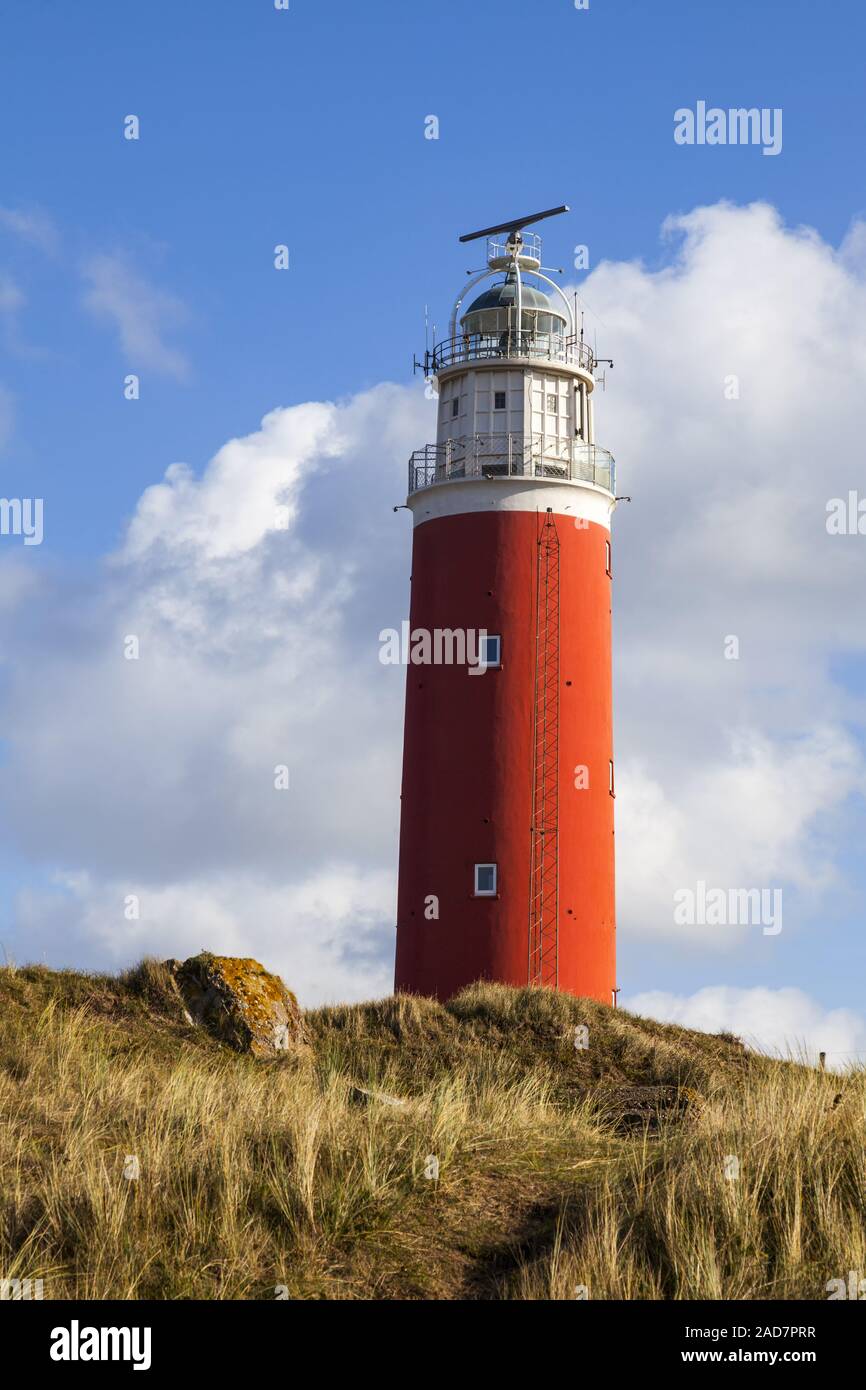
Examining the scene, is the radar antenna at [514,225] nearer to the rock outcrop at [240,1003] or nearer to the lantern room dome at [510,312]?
the lantern room dome at [510,312]

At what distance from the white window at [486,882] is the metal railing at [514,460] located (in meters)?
8.18

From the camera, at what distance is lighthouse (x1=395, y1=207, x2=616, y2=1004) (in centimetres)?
3247

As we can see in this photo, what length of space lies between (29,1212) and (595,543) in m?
25.0

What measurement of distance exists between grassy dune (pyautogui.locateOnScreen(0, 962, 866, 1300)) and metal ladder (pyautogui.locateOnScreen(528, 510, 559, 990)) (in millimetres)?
15951

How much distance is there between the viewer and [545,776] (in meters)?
32.8

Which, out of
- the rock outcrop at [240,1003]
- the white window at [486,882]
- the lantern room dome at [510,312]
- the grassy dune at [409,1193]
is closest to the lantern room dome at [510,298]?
the lantern room dome at [510,312]

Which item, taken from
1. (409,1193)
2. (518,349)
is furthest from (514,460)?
(409,1193)

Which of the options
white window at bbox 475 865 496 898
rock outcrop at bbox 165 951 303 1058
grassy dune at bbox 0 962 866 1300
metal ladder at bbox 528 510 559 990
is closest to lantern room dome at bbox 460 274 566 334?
metal ladder at bbox 528 510 559 990

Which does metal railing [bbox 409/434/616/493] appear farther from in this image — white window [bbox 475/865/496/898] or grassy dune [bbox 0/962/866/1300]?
grassy dune [bbox 0/962/866/1300]

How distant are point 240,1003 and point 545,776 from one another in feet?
36.5

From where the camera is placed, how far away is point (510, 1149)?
13.6 m

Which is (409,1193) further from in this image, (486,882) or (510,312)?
(510,312)

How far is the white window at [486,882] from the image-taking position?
3241 centimetres

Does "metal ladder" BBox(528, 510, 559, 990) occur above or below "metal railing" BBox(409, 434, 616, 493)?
below
